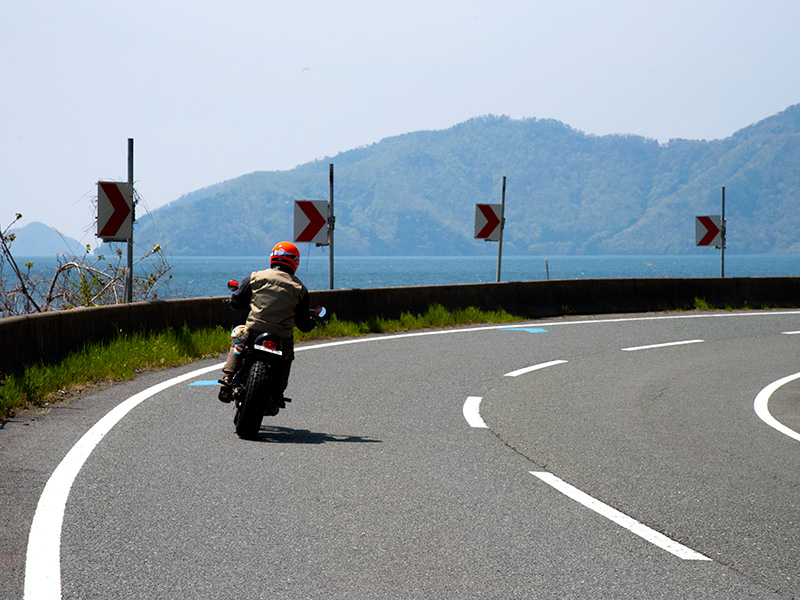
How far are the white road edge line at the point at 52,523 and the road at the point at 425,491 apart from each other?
0.03 m

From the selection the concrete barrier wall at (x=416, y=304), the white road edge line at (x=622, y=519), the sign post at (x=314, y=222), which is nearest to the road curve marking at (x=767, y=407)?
the white road edge line at (x=622, y=519)

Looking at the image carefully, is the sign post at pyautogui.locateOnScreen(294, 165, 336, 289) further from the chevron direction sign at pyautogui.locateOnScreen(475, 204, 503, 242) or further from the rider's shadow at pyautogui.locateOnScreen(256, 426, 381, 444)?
the rider's shadow at pyautogui.locateOnScreen(256, 426, 381, 444)

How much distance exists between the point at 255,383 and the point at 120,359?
4289 mm

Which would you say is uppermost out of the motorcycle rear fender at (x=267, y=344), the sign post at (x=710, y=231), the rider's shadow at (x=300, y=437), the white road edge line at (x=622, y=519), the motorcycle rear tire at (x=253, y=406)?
the sign post at (x=710, y=231)

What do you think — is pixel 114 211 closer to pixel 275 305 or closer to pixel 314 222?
pixel 314 222

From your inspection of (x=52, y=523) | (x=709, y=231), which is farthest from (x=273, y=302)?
(x=709, y=231)

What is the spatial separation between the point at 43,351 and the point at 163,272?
5.99 metres

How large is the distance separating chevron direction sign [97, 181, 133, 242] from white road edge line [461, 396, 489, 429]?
6.02 metres

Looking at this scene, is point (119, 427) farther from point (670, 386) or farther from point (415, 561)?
point (670, 386)

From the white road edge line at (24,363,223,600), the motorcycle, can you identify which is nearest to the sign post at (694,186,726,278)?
the motorcycle

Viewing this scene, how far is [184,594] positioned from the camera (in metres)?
3.99

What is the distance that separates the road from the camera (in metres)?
4.26

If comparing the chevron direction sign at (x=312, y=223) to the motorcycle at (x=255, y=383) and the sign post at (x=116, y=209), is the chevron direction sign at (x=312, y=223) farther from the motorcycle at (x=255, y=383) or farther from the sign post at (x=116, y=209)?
the motorcycle at (x=255, y=383)

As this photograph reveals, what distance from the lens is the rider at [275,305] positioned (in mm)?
7875
